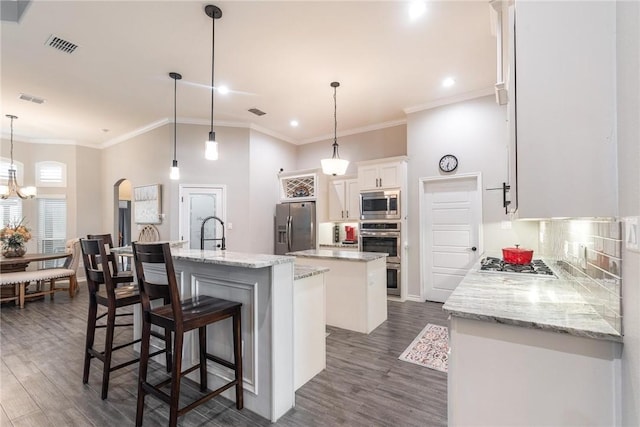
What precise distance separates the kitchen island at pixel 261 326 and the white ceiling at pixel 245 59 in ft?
7.55

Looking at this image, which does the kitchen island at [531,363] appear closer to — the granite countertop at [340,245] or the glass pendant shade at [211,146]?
the glass pendant shade at [211,146]

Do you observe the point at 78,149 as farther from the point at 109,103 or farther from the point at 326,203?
the point at 326,203

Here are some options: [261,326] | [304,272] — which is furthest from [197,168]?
[261,326]

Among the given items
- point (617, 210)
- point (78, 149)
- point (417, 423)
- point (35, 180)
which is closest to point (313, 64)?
point (617, 210)

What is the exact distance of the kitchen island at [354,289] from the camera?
347 centimetres

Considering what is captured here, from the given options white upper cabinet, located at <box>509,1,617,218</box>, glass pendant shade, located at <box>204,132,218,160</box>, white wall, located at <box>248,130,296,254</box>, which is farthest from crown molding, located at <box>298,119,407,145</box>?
white upper cabinet, located at <box>509,1,617,218</box>

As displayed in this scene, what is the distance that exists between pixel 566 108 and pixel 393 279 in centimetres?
408

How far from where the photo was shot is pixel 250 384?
2055mm

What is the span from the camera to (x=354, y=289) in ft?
11.6

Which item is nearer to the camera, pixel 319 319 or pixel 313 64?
pixel 319 319

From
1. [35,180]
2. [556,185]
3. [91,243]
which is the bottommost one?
[91,243]

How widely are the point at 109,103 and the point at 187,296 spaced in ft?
13.5

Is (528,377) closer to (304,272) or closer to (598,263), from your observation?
(598,263)

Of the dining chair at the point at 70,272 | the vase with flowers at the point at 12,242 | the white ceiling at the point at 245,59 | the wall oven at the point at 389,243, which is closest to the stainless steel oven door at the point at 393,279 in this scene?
the wall oven at the point at 389,243
